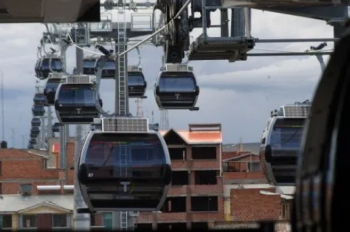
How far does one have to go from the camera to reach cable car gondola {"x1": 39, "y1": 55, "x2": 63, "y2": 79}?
60.3 metres

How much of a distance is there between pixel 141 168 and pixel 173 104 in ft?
→ 40.5

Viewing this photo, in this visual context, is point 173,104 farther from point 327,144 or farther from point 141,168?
point 327,144

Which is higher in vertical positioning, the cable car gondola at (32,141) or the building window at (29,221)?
the cable car gondola at (32,141)

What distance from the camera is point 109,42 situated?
47.5 m

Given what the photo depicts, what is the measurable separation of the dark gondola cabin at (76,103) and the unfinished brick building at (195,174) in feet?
116

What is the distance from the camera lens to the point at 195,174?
7769 centimetres

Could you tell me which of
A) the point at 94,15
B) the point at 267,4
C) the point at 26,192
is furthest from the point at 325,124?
the point at 26,192

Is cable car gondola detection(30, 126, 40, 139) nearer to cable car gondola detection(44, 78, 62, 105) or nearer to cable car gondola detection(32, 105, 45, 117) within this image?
cable car gondola detection(32, 105, 45, 117)

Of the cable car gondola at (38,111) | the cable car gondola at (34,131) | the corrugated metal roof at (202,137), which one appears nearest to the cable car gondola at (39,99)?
the cable car gondola at (38,111)

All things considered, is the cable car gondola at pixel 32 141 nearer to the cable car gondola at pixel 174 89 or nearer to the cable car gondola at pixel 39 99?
the cable car gondola at pixel 39 99

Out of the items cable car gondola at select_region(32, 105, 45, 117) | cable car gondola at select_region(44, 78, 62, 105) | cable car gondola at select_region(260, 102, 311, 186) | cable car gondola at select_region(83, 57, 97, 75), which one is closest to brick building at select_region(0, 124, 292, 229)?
cable car gondola at select_region(32, 105, 45, 117)

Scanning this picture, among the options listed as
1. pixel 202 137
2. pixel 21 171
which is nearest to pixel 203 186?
pixel 202 137

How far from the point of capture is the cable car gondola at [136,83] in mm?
50425

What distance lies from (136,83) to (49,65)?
36.7 feet
